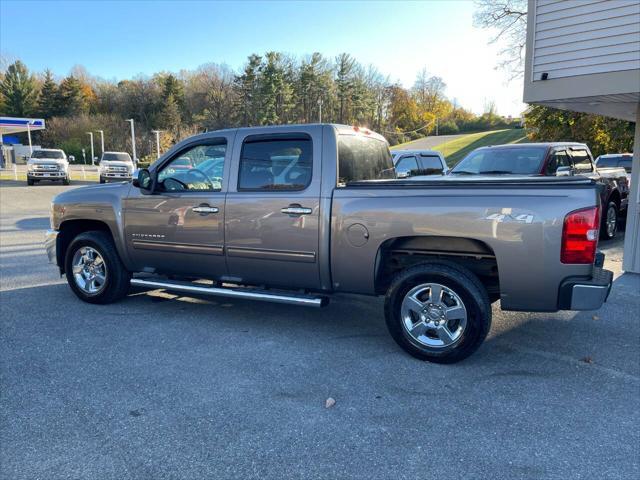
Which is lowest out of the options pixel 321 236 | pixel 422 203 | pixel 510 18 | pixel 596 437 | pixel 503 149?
pixel 596 437

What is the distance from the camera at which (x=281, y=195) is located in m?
4.65

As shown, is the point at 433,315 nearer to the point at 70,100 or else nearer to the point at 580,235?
the point at 580,235

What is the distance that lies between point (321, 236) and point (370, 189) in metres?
0.62

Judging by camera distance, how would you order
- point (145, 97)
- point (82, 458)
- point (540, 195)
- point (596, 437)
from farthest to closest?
point (145, 97) → point (540, 195) → point (596, 437) → point (82, 458)

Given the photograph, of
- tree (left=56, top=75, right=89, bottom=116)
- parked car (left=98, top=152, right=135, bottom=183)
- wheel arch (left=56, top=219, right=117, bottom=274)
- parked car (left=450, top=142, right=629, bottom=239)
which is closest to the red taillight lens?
wheel arch (left=56, top=219, right=117, bottom=274)

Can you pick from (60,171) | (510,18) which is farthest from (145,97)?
(510,18)

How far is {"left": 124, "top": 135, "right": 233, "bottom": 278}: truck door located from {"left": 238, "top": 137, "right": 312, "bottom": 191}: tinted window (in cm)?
24

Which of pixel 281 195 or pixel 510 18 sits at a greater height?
pixel 510 18

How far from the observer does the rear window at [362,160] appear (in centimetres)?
470

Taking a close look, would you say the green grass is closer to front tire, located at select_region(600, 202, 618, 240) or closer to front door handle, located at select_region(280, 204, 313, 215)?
front tire, located at select_region(600, 202, 618, 240)

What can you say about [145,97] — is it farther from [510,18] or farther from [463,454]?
[463,454]

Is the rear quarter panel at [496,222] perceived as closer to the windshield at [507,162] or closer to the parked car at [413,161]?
the windshield at [507,162]

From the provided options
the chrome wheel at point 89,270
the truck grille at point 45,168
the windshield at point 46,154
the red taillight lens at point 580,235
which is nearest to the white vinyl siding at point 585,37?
the red taillight lens at point 580,235

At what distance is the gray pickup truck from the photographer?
3.73 meters
